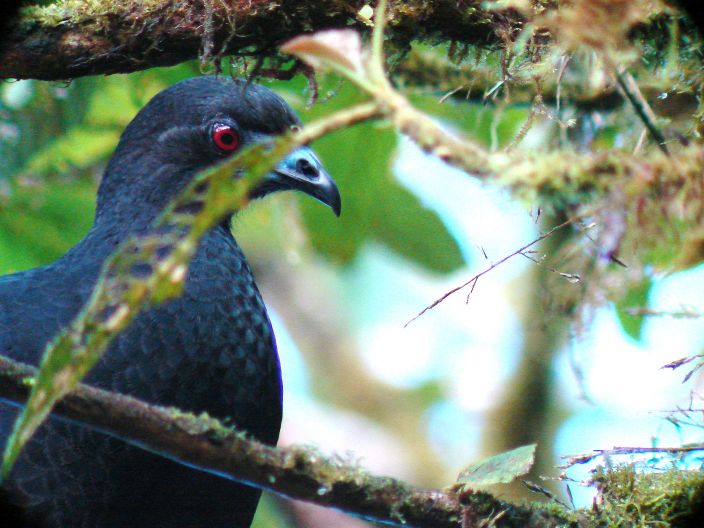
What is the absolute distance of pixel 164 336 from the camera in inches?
99.8

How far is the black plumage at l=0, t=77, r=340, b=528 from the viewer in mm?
2330

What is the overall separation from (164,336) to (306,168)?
926mm

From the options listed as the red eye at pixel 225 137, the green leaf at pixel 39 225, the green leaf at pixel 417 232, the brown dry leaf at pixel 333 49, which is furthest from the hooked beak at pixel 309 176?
the brown dry leaf at pixel 333 49

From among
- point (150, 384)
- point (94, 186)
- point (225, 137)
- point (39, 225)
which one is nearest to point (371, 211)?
point (225, 137)

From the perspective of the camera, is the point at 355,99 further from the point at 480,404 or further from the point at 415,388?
the point at 415,388

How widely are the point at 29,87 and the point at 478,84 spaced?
6.85 ft

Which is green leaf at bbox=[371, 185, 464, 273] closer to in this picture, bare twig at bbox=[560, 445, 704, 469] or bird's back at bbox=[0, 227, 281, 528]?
bird's back at bbox=[0, 227, 281, 528]

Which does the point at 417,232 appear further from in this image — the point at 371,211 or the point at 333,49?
the point at 333,49

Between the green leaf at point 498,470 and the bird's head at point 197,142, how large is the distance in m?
1.43

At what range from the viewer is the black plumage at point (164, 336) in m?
2.33

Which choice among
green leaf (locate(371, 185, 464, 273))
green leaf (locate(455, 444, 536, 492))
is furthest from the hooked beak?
green leaf (locate(455, 444, 536, 492))

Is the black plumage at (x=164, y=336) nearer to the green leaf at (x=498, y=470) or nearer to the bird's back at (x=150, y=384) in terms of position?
the bird's back at (x=150, y=384)

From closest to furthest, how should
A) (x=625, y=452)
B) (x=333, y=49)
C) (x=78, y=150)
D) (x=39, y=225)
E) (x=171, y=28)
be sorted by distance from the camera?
(x=333, y=49), (x=625, y=452), (x=171, y=28), (x=39, y=225), (x=78, y=150)

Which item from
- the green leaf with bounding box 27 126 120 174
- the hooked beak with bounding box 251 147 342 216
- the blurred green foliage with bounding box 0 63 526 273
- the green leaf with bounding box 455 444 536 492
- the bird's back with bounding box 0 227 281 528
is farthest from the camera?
the green leaf with bounding box 27 126 120 174
